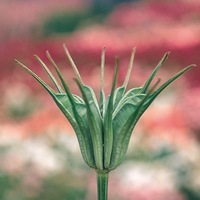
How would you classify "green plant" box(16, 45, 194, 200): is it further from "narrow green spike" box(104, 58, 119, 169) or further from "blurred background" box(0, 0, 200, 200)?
"blurred background" box(0, 0, 200, 200)

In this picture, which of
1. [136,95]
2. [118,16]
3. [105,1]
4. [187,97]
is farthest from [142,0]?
[136,95]

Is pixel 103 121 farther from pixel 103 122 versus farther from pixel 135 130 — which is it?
pixel 135 130

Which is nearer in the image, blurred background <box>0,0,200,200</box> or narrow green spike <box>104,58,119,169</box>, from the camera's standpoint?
narrow green spike <box>104,58,119,169</box>

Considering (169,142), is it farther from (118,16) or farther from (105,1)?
(105,1)

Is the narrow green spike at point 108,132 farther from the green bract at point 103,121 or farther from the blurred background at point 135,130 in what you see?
the blurred background at point 135,130

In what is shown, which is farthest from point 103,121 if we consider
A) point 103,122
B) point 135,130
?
point 135,130

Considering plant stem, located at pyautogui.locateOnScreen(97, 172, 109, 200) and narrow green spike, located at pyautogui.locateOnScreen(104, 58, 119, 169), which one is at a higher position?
narrow green spike, located at pyautogui.locateOnScreen(104, 58, 119, 169)

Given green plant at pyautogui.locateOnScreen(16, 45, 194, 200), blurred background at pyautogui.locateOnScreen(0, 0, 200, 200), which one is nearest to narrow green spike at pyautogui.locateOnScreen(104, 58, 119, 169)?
green plant at pyautogui.locateOnScreen(16, 45, 194, 200)
